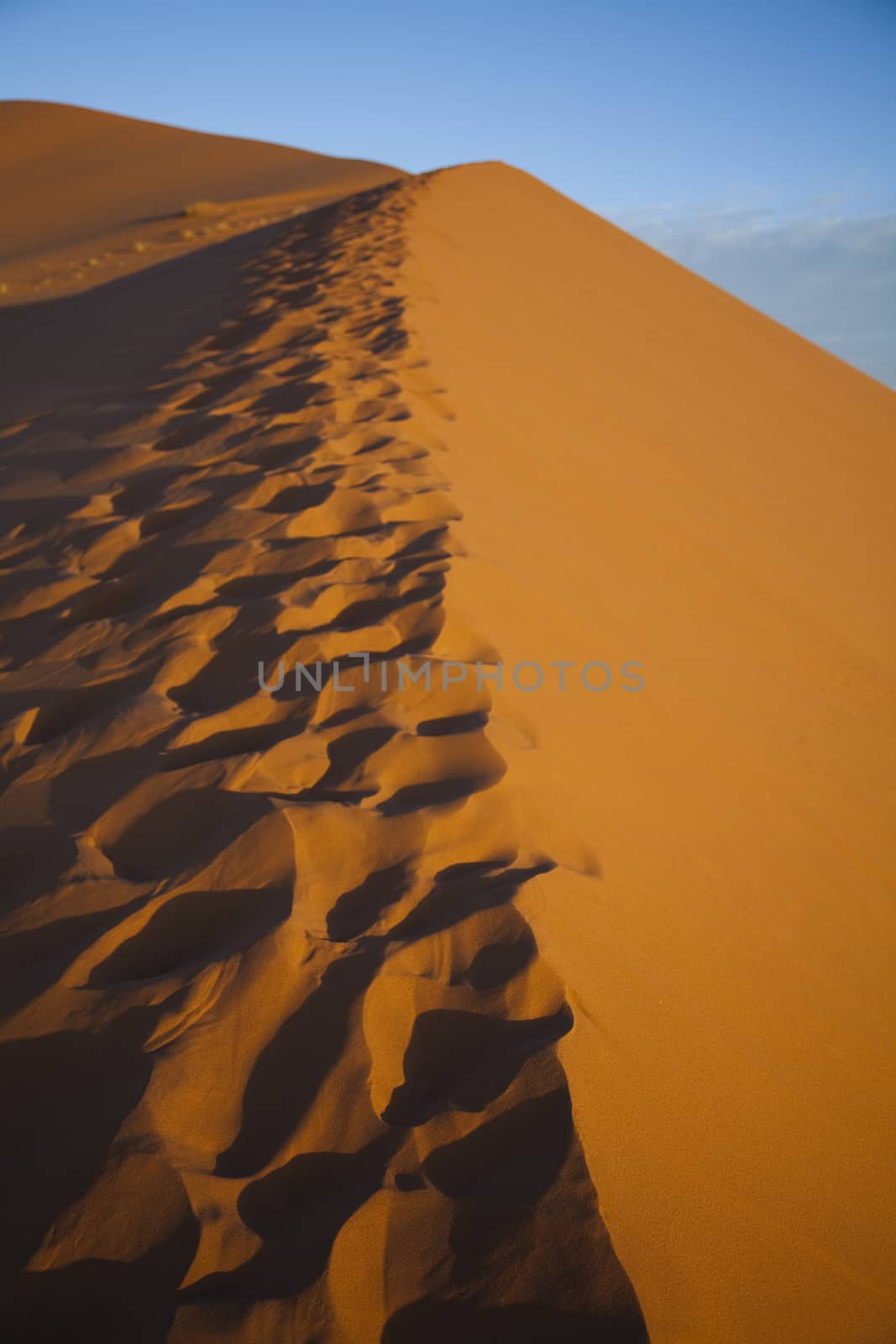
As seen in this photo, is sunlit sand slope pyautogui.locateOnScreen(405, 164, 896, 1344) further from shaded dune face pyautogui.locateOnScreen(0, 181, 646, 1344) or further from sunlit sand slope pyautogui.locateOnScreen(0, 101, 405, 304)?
sunlit sand slope pyautogui.locateOnScreen(0, 101, 405, 304)

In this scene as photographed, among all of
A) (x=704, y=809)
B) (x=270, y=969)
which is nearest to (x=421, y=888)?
(x=270, y=969)

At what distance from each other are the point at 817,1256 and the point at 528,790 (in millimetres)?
965

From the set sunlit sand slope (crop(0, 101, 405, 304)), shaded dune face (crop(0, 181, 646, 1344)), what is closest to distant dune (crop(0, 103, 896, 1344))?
shaded dune face (crop(0, 181, 646, 1344))

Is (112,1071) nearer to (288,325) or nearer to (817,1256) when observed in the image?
(817,1256)

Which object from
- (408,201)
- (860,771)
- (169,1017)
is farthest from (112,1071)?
(408,201)

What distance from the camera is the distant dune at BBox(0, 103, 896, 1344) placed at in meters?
1.17

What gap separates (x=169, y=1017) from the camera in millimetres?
1393

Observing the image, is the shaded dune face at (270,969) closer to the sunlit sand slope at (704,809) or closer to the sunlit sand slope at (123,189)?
the sunlit sand slope at (704,809)

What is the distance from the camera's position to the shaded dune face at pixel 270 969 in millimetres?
1136

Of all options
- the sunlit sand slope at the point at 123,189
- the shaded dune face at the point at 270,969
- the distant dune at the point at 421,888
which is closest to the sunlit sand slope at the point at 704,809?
the distant dune at the point at 421,888

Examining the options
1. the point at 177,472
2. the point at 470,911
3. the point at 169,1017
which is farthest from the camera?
the point at 177,472

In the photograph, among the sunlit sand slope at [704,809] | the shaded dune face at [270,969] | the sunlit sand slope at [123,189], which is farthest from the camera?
the sunlit sand slope at [123,189]

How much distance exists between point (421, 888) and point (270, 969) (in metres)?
0.33

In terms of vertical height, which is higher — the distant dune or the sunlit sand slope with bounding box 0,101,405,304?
the sunlit sand slope with bounding box 0,101,405,304
